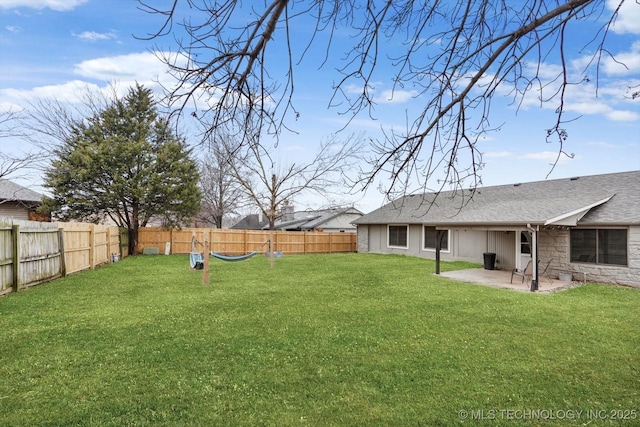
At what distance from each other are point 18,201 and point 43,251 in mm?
10514

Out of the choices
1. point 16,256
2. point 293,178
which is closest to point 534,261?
point 16,256

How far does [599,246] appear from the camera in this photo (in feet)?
36.0

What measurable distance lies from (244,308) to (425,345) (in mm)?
3329

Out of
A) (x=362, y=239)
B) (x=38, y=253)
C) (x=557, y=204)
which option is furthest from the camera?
A: (x=362, y=239)

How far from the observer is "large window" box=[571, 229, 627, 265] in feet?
34.4

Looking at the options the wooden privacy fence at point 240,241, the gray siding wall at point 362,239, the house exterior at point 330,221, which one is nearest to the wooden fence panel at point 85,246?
the wooden privacy fence at point 240,241

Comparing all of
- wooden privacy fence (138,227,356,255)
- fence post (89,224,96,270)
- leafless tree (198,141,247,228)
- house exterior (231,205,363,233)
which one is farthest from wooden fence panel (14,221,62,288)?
leafless tree (198,141,247,228)

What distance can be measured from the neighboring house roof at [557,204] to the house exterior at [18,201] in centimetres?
1656

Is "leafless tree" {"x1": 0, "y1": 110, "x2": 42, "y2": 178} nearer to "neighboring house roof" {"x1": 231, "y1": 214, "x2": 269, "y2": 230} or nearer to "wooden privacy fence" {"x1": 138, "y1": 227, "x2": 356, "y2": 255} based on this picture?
"wooden privacy fence" {"x1": 138, "y1": 227, "x2": 356, "y2": 255}

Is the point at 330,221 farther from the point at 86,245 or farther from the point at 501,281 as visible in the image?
the point at 86,245

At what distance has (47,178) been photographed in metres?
16.8

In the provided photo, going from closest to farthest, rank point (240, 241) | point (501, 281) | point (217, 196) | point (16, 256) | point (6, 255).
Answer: point (6, 255), point (16, 256), point (501, 281), point (240, 241), point (217, 196)

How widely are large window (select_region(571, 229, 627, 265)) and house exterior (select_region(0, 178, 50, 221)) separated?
21.9 meters

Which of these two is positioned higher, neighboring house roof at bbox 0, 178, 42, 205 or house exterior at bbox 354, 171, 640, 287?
neighboring house roof at bbox 0, 178, 42, 205
